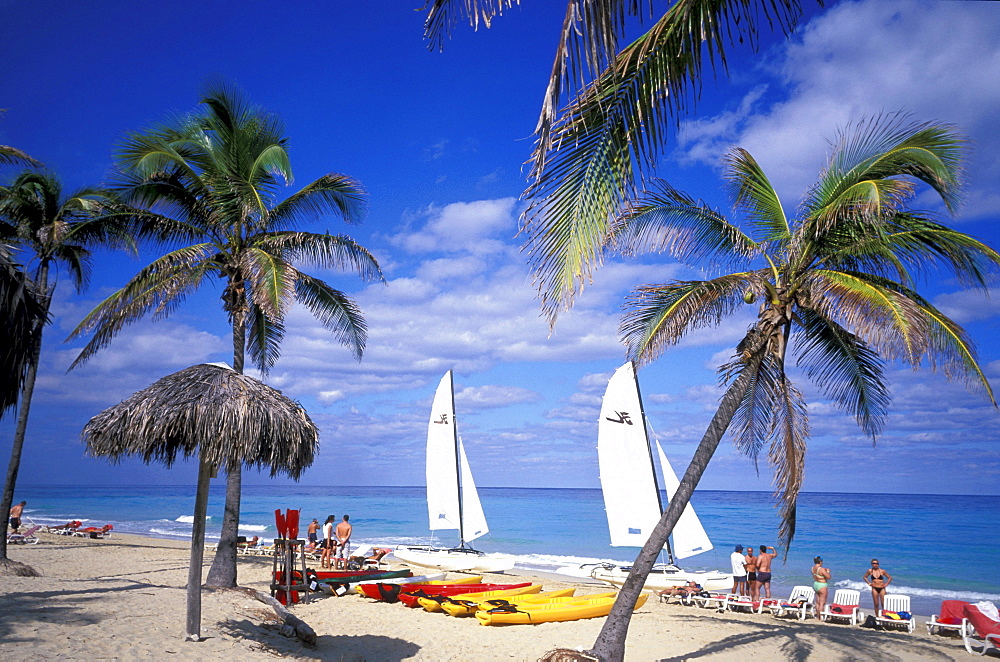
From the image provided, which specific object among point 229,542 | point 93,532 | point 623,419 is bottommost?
point 93,532

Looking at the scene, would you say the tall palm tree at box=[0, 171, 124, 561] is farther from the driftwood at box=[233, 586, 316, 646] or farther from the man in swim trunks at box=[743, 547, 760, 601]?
the man in swim trunks at box=[743, 547, 760, 601]

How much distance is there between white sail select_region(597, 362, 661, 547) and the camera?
51.9 feet

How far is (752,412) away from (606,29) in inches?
264

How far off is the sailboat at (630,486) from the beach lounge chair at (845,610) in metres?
3.22

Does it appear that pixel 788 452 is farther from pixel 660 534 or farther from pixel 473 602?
pixel 473 602

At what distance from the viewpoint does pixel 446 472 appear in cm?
1897

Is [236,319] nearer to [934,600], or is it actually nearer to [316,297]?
[316,297]

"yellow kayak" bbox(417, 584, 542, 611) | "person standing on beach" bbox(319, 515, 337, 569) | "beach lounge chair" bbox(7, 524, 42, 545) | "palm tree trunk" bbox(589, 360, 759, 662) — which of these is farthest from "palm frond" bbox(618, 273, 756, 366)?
"beach lounge chair" bbox(7, 524, 42, 545)

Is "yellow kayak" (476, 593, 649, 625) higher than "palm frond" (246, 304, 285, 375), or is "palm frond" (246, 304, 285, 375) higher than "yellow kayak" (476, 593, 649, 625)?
"palm frond" (246, 304, 285, 375)

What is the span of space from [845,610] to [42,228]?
53.3ft

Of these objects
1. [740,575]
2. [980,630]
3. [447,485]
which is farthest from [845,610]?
[447,485]

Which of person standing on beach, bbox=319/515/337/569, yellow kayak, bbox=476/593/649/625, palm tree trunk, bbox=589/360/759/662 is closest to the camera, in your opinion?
palm tree trunk, bbox=589/360/759/662

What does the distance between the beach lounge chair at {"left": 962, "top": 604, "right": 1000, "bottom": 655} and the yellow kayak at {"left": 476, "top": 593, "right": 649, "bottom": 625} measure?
5528mm

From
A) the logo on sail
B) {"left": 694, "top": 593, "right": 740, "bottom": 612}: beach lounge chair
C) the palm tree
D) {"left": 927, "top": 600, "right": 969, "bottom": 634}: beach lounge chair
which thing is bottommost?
{"left": 694, "top": 593, "right": 740, "bottom": 612}: beach lounge chair
